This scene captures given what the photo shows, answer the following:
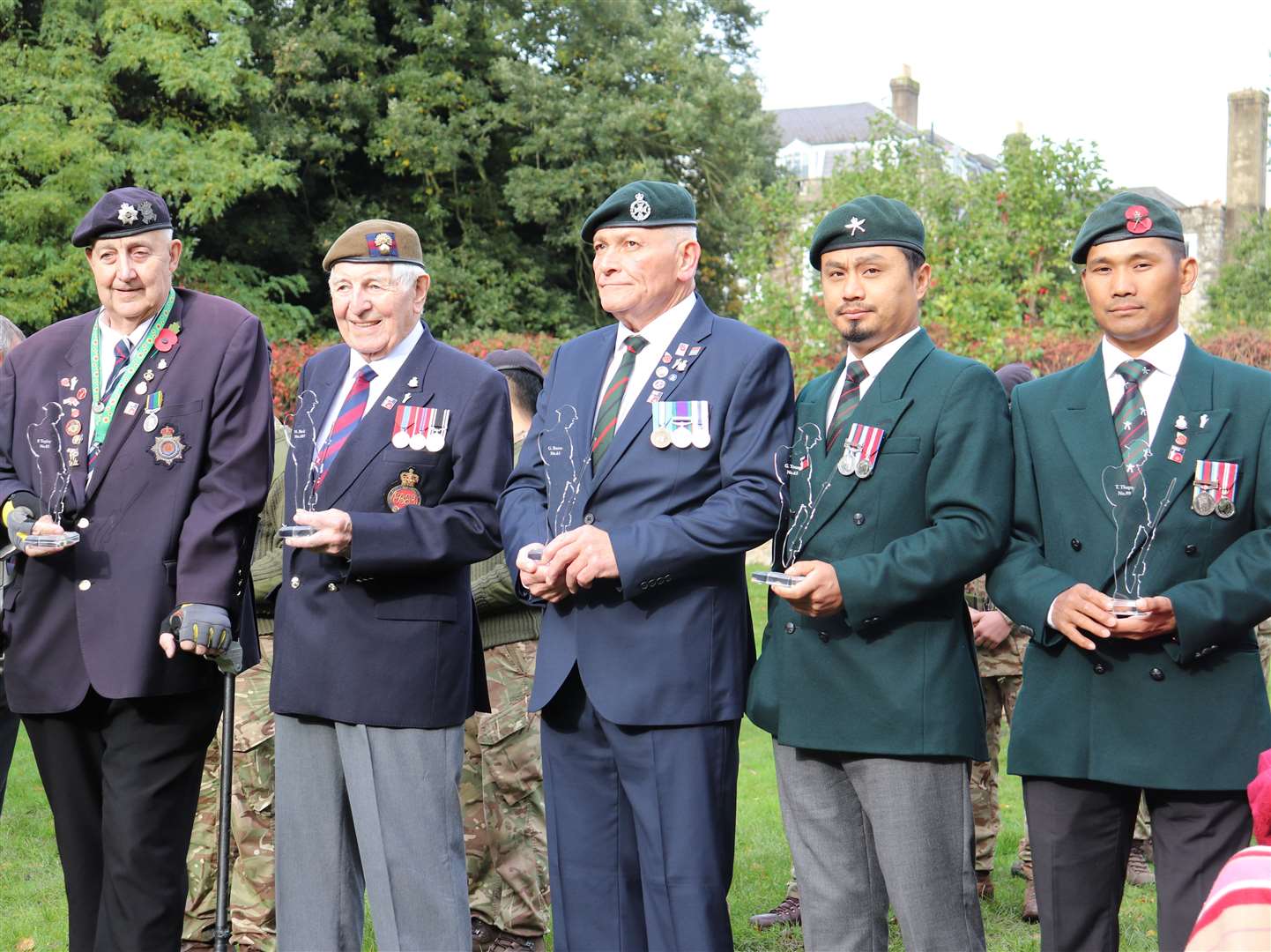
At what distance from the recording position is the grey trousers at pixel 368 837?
14.2 ft

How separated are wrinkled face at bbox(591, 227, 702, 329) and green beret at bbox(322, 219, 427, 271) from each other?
662 mm

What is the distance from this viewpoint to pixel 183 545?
4262mm

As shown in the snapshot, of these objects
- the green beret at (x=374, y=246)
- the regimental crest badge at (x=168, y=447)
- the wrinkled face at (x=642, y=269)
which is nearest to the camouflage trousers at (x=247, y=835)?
the regimental crest badge at (x=168, y=447)

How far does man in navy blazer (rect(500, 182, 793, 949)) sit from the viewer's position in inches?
156

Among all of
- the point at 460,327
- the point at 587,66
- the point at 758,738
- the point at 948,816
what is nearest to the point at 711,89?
the point at 587,66

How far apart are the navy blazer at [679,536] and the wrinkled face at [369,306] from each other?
2.23 ft

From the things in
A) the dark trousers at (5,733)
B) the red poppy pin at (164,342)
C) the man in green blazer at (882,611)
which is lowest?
the dark trousers at (5,733)

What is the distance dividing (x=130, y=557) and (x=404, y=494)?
0.81m

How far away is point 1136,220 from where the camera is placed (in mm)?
3992

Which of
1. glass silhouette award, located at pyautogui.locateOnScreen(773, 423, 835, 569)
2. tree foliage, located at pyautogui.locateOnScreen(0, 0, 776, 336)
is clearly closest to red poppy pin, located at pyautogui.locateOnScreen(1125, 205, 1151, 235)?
glass silhouette award, located at pyautogui.locateOnScreen(773, 423, 835, 569)

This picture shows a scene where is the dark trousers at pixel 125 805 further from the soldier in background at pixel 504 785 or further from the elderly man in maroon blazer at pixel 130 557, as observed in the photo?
the soldier in background at pixel 504 785

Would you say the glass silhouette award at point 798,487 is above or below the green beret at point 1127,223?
below

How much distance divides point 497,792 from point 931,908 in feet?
7.69

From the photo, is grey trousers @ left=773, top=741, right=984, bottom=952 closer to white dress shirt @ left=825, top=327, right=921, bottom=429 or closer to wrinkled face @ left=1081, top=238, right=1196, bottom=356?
white dress shirt @ left=825, top=327, right=921, bottom=429
